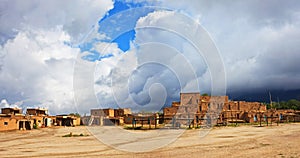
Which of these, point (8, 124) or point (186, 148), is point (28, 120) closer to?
point (8, 124)

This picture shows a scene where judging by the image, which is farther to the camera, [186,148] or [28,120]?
[28,120]

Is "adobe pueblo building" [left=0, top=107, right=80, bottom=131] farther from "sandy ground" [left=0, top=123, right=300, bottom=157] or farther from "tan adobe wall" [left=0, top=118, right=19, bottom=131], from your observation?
"sandy ground" [left=0, top=123, right=300, bottom=157]

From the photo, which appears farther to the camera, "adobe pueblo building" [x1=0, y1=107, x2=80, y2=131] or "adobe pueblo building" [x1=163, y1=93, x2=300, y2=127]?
"adobe pueblo building" [x1=163, y1=93, x2=300, y2=127]

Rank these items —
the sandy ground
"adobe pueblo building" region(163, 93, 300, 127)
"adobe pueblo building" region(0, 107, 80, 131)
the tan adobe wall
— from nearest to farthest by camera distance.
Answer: the sandy ground
the tan adobe wall
"adobe pueblo building" region(0, 107, 80, 131)
"adobe pueblo building" region(163, 93, 300, 127)

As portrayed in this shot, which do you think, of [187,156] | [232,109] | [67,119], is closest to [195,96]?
[232,109]

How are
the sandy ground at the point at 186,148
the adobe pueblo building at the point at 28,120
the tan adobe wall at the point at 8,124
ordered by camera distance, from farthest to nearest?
1. the adobe pueblo building at the point at 28,120
2. the tan adobe wall at the point at 8,124
3. the sandy ground at the point at 186,148

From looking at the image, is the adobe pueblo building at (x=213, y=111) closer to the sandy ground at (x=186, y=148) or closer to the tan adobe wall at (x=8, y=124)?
the tan adobe wall at (x=8, y=124)

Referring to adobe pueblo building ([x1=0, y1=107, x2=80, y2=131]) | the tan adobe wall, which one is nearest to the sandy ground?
the tan adobe wall

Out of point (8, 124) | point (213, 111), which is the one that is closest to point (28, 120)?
point (8, 124)

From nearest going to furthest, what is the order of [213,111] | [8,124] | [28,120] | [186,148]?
[186,148] → [8,124] → [28,120] → [213,111]

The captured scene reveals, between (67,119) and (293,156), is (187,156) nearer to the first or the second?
(293,156)

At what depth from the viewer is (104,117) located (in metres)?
72.4

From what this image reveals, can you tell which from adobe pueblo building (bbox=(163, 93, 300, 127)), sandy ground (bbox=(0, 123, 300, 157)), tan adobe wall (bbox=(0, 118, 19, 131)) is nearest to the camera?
sandy ground (bbox=(0, 123, 300, 157))

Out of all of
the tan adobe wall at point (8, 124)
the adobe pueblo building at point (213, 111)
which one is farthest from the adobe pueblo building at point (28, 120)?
the adobe pueblo building at point (213, 111)
